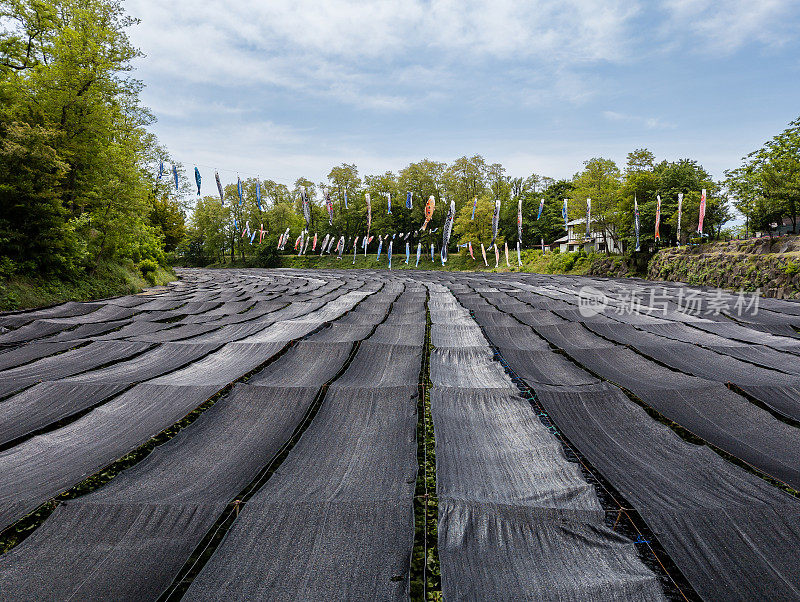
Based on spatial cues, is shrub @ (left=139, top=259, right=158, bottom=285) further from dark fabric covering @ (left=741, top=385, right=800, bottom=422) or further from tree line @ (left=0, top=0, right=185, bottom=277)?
dark fabric covering @ (left=741, top=385, right=800, bottom=422)

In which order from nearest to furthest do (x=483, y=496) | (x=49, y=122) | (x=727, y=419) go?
(x=483, y=496)
(x=727, y=419)
(x=49, y=122)

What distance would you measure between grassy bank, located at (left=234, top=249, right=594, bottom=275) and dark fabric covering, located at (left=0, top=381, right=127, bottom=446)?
24036mm

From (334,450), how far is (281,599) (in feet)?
4.36

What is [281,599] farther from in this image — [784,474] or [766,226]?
[766,226]

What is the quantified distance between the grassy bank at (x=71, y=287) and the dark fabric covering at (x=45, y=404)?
7.21 meters

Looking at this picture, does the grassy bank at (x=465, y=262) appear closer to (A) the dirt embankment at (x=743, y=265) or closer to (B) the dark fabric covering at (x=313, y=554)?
(A) the dirt embankment at (x=743, y=265)

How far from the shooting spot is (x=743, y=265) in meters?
14.0

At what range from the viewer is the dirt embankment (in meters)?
12.4

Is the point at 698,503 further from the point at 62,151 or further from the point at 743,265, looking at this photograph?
the point at 743,265

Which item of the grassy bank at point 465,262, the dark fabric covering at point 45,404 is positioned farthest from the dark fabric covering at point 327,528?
the grassy bank at point 465,262

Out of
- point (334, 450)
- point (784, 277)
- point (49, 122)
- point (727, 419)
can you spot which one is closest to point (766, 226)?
point (784, 277)

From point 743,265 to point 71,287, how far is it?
2025 cm

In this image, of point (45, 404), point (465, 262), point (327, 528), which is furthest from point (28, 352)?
point (465, 262)

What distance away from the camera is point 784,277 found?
488 inches
